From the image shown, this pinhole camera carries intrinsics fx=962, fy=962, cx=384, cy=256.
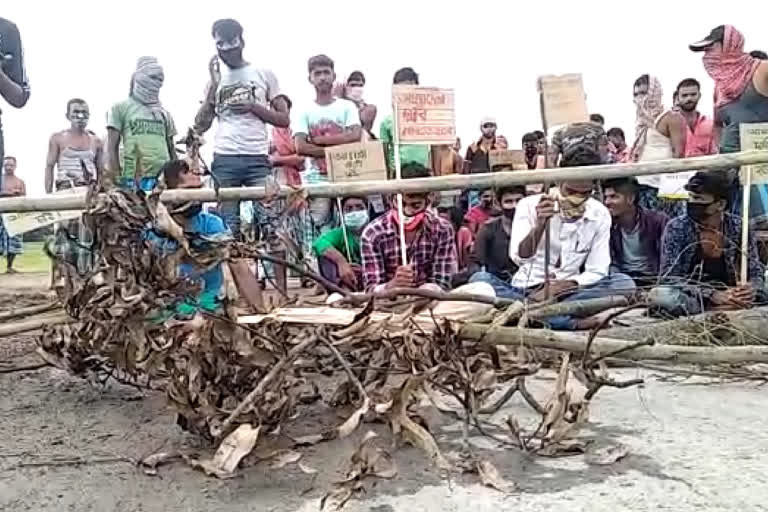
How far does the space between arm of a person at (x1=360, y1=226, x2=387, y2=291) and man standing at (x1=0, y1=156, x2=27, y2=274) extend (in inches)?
270

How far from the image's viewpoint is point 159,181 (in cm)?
268

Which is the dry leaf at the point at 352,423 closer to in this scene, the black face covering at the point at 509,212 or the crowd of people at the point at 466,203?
the crowd of people at the point at 466,203

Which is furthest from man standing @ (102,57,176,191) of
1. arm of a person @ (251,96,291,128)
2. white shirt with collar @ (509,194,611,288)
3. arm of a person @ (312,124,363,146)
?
white shirt with collar @ (509,194,611,288)

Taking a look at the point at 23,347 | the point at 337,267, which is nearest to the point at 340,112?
the point at 337,267

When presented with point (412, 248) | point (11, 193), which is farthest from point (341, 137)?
point (11, 193)

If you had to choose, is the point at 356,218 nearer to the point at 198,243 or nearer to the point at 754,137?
the point at 754,137

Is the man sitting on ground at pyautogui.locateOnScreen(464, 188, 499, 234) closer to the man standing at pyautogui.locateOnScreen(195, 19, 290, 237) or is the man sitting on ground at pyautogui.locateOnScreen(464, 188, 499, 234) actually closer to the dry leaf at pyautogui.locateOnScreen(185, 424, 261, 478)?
the man standing at pyautogui.locateOnScreen(195, 19, 290, 237)

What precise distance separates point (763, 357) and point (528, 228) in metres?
2.08

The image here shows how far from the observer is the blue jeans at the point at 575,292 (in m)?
4.27

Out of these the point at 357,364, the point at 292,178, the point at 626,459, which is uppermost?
the point at 292,178

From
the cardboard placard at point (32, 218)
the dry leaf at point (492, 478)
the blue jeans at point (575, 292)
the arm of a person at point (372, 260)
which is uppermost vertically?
the cardboard placard at point (32, 218)

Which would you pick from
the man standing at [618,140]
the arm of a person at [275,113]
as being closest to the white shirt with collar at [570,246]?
the arm of a person at [275,113]

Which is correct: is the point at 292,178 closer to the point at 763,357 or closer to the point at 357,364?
the point at 357,364

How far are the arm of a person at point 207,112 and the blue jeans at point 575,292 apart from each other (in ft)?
7.05
